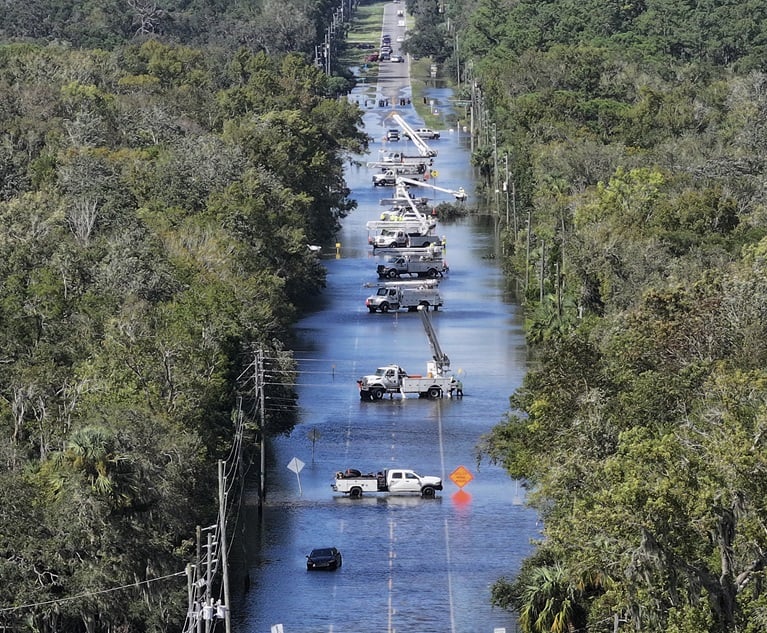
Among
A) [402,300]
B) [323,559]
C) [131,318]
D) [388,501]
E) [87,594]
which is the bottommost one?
[402,300]

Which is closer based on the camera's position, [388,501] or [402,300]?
[388,501]

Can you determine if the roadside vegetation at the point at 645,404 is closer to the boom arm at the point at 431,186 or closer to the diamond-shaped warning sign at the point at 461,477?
the diamond-shaped warning sign at the point at 461,477

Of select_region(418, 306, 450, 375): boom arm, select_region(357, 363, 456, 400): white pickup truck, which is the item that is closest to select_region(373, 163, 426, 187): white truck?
select_region(418, 306, 450, 375): boom arm

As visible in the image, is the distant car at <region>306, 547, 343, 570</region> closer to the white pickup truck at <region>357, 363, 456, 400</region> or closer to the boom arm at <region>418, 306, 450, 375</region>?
the white pickup truck at <region>357, 363, 456, 400</region>

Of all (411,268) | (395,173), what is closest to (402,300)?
(411,268)

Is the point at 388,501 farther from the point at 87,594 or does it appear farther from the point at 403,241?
the point at 403,241

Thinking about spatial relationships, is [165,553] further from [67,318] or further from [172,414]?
[67,318]
